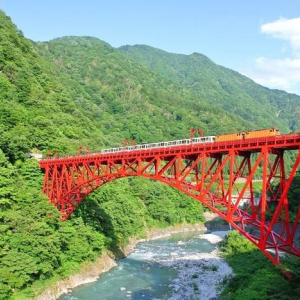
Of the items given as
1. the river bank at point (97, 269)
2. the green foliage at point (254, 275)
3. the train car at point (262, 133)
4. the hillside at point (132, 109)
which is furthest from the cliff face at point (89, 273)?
the hillside at point (132, 109)

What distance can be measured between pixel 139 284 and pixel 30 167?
68.2ft

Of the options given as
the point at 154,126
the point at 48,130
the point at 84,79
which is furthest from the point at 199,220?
the point at 84,79

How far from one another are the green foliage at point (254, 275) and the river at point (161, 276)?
2216mm

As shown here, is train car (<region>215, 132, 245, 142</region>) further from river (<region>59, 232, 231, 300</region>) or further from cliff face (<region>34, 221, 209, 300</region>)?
cliff face (<region>34, 221, 209, 300</region>)

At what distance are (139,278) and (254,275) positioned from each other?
14.8 metres

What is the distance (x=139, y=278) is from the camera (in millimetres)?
45781

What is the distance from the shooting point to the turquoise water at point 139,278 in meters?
39.8

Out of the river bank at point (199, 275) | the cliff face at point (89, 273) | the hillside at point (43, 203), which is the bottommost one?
the river bank at point (199, 275)

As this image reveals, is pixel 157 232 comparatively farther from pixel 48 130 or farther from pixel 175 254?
pixel 48 130

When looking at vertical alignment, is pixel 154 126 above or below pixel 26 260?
above

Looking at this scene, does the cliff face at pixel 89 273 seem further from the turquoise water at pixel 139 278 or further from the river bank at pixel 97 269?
the turquoise water at pixel 139 278

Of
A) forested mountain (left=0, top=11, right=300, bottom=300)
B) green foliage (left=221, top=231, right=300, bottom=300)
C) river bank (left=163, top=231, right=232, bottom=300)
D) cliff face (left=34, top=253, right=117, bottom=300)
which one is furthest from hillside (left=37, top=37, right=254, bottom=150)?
cliff face (left=34, top=253, right=117, bottom=300)

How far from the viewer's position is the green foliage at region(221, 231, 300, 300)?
26469mm

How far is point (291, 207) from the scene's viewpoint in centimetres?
6469
